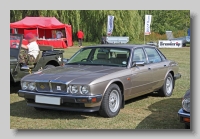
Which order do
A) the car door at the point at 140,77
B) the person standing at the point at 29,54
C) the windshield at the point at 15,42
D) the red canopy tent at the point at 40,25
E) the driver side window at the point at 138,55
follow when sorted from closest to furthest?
1. the car door at the point at 140,77
2. the driver side window at the point at 138,55
3. the windshield at the point at 15,42
4. the person standing at the point at 29,54
5. the red canopy tent at the point at 40,25

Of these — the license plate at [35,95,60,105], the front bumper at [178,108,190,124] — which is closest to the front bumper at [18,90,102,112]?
the license plate at [35,95,60,105]

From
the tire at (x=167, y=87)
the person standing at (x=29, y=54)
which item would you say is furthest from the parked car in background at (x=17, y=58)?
the tire at (x=167, y=87)

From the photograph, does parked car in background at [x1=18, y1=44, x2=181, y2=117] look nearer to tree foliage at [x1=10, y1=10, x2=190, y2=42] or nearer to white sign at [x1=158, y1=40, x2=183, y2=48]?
white sign at [x1=158, y1=40, x2=183, y2=48]

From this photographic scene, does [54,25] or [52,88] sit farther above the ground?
[54,25]

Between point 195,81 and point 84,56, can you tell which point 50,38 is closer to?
point 84,56

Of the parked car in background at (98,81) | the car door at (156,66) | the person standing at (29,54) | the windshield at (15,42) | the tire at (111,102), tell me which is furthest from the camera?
the person standing at (29,54)

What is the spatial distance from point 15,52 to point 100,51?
2.57m

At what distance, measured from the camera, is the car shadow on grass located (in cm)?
555

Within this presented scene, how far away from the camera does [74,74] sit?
593 centimetres

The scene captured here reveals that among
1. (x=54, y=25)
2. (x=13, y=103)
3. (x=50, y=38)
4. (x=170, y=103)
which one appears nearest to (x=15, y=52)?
(x=13, y=103)

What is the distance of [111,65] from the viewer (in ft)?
21.9

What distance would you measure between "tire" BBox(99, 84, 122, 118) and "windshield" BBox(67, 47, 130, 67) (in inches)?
30.4

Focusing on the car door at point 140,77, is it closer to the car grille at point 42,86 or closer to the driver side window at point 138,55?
the driver side window at point 138,55

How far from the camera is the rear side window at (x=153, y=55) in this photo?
765 cm
